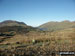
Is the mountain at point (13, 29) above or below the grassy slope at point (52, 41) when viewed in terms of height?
above

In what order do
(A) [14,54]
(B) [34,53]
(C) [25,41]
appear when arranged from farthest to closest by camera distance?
(C) [25,41] < (B) [34,53] < (A) [14,54]

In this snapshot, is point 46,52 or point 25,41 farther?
point 25,41

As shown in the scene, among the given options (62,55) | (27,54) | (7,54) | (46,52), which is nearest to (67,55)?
(62,55)

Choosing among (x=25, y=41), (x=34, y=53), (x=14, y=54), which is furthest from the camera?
(x=25, y=41)

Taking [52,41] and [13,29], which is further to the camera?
[13,29]

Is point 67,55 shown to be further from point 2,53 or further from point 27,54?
point 2,53

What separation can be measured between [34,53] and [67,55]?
1902 millimetres

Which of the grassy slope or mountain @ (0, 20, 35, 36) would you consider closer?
the grassy slope

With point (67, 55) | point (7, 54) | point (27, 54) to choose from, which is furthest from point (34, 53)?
point (67, 55)

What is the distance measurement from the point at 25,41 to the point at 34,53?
3767 mm

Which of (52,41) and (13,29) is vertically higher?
(13,29)

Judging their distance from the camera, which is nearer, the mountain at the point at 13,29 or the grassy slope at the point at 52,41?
the grassy slope at the point at 52,41

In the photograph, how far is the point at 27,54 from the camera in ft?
19.2

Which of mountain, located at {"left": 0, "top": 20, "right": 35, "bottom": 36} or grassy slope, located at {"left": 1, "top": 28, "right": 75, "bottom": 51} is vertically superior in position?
mountain, located at {"left": 0, "top": 20, "right": 35, "bottom": 36}
